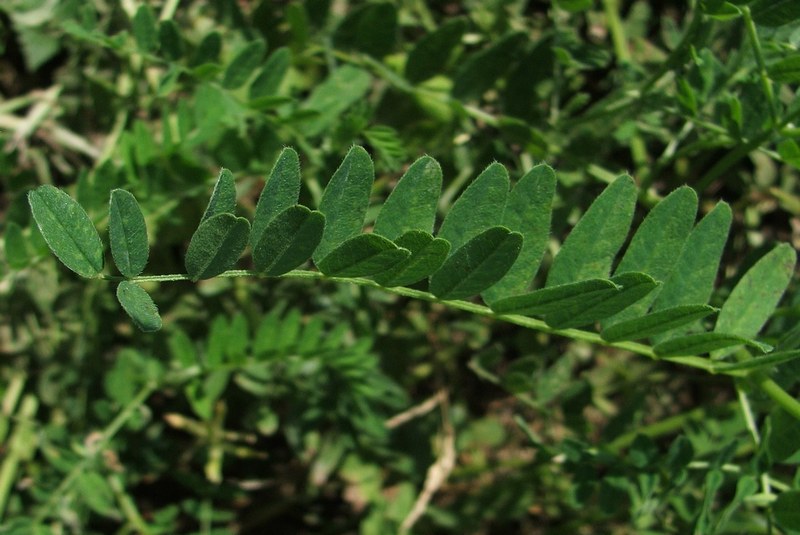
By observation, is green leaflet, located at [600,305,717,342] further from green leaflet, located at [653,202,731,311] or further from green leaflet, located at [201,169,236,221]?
green leaflet, located at [201,169,236,221]

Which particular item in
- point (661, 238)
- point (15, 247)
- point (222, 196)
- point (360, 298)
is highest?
point (222, 196)

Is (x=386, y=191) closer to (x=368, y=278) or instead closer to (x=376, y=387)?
(x=376, y=387)

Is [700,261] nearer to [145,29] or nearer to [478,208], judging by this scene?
[478,208]

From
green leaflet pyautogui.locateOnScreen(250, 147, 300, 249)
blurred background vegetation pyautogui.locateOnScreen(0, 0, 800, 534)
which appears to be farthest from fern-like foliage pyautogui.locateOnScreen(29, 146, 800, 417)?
blurred background vegetation pyautogui.locateOnScreen(0, 0, 800, 534)

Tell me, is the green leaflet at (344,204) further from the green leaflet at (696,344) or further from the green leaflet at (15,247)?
the green leaflet at (15,247)

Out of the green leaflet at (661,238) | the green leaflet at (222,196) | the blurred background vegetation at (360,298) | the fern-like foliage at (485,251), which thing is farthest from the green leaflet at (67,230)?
the green leaflet at (661,238)

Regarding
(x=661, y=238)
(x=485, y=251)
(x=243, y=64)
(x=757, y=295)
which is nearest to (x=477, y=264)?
(x=485, y=251)

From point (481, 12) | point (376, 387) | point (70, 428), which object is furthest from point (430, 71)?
point (70, 428)
